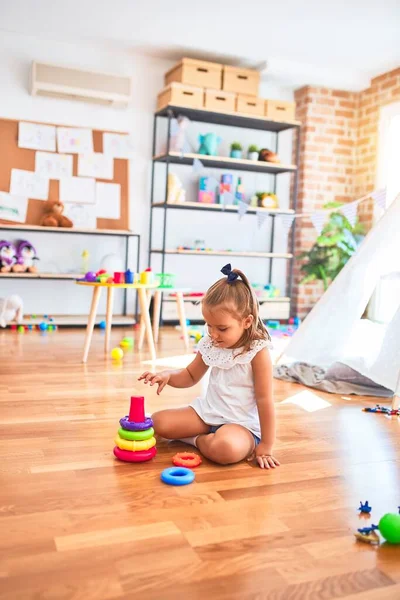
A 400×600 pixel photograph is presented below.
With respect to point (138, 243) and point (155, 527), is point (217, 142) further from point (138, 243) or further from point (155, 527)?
point (155, 527)

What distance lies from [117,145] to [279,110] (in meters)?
1.38

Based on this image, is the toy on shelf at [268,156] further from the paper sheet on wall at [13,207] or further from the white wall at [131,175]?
the paper sheet on wall at [13,207]

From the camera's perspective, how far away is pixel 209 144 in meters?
5.05

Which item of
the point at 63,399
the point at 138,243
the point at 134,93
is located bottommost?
the point at 63,399

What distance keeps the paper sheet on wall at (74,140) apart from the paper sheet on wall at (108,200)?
0.30 meters

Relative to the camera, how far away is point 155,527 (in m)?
1.34

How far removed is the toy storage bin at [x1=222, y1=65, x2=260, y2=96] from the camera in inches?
194

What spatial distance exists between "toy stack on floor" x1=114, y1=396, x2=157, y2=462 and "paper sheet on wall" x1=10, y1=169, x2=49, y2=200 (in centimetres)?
338

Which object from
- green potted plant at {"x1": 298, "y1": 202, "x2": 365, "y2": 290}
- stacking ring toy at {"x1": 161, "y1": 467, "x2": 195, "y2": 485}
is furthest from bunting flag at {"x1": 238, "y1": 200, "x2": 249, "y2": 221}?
stacking ring toy at {"x1": 161, "y1": 467, "x2": 195, "y2": 485}

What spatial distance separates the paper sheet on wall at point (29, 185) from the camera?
474 cm

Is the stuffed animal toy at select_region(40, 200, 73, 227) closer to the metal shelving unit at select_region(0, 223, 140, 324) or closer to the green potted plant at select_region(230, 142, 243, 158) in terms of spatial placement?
the metal shelving unit at select_region(0, 223, 140, 324)

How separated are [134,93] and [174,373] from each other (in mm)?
3710

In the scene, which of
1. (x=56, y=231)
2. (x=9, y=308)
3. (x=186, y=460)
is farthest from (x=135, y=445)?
(x=56, y=231)

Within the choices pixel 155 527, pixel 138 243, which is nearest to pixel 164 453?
pixel 155 527
